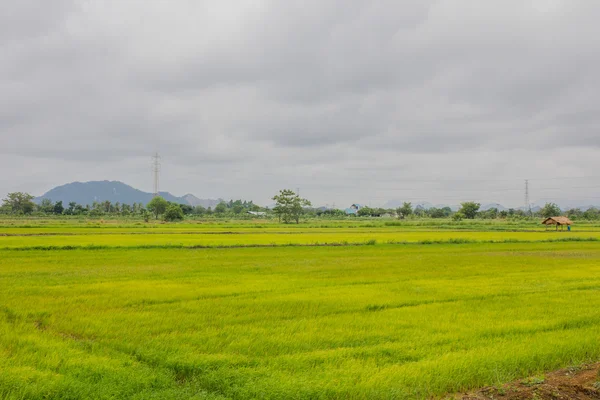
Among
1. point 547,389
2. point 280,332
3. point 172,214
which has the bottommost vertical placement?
point 547,389

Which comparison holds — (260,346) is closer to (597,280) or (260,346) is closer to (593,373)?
(593,373)

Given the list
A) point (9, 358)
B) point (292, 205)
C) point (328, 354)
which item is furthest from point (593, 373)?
point (292, 205)

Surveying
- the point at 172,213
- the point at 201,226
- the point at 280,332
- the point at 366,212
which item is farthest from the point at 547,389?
the point at 366,212

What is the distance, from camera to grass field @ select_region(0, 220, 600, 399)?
5.48m

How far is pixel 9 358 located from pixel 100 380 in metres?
1.69

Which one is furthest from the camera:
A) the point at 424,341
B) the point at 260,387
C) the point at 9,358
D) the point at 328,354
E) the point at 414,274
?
the point at 414,274

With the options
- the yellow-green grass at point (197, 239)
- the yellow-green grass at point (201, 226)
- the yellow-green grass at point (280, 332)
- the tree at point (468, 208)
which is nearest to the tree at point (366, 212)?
the tree at point (468, 208)

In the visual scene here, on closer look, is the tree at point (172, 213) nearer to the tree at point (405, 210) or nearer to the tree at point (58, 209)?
the tree at point (58, 209)

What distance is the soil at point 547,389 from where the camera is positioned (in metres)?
5.32

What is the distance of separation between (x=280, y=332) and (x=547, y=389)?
4227 mm

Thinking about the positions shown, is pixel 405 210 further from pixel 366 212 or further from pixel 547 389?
pixel 547 389

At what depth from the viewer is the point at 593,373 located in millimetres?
6102

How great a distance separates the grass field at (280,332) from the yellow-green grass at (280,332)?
30 millimetres

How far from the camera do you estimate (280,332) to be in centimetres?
779
